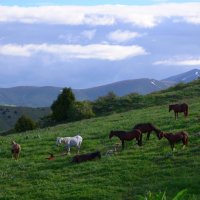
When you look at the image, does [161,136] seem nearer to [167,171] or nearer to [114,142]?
[114,142]

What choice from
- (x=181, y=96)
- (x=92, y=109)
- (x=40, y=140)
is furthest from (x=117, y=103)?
(x=40, y=140)

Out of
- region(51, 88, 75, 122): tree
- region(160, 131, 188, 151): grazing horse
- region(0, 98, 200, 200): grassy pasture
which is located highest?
region(51, 88, 75, 122): tree

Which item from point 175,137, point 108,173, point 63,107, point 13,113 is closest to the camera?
point 108,173

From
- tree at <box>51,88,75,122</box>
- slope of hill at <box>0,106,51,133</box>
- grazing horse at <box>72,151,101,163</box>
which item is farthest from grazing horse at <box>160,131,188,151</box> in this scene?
slope of hill at <box>0,106,51,133</box>

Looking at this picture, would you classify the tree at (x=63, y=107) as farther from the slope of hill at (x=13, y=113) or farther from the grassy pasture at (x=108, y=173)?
the slope of hill at (x=13, y=113)

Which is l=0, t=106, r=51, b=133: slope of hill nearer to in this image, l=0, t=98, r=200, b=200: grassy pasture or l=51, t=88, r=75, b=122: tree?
l=51, t=88, r=75, b=122: tree

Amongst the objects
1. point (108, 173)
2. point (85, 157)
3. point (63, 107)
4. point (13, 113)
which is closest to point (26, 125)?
point (63, 107)

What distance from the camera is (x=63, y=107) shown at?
61.6 metres

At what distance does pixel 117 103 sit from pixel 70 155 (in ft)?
126

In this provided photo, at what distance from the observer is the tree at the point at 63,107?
60.7m

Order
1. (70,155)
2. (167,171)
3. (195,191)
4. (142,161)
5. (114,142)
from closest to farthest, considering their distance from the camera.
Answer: (195,191) < (167,171) < (142,161) < (70,155) < (114,142)

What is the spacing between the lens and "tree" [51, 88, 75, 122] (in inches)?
2388

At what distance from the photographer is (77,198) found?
17.5 m

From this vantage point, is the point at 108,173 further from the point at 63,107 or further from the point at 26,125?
the point at 63,107
